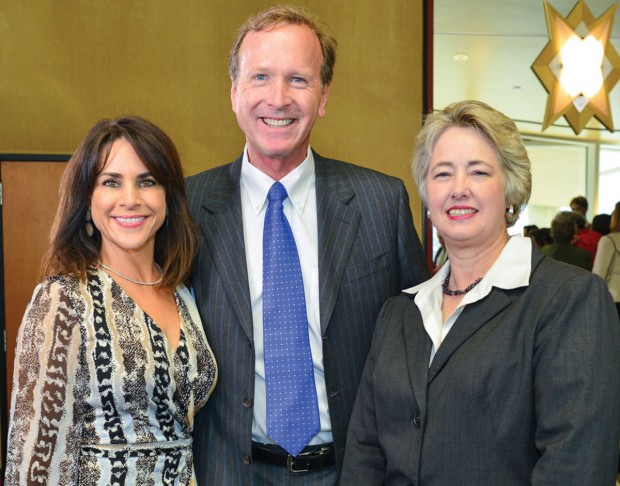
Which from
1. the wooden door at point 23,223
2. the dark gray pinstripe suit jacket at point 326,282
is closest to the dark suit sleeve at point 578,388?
the dark gray pinstripe suit jacket at point 326,282

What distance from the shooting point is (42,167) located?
15.3ft

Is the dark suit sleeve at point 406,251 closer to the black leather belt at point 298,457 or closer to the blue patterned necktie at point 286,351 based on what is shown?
the blue patterned necktie at point 286,351

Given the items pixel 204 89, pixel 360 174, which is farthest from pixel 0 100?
pixel 360 174

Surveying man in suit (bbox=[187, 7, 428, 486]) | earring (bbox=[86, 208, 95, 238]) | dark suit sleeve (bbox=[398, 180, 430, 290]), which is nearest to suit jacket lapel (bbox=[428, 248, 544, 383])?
man in suit (bbox=[187, 7, 428, 486])

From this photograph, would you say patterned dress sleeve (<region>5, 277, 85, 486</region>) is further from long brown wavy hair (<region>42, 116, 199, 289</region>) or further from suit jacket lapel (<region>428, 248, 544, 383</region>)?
suit jacket lapel (<region>428, 248, 544, 383</region>)

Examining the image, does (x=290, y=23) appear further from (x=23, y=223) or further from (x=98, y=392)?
(x=23, y=223)

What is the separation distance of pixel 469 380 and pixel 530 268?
0.31 meters

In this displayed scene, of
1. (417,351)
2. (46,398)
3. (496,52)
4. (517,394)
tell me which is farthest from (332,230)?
(496,52)

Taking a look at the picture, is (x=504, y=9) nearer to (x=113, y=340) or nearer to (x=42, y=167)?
(x=42, y=167)

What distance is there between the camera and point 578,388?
148 cm

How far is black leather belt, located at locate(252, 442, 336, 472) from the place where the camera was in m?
1.93

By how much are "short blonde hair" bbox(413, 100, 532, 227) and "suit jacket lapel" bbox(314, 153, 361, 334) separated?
0.38 metres

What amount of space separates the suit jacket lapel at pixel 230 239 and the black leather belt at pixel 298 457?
31cm

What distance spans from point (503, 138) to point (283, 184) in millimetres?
670
